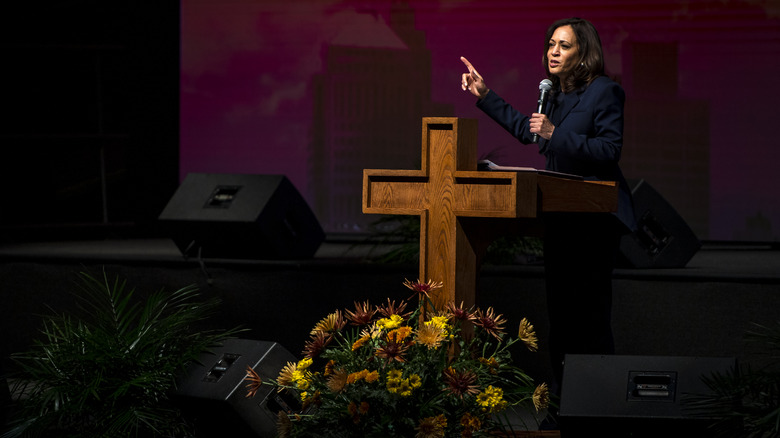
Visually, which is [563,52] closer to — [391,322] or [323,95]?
[391,322]

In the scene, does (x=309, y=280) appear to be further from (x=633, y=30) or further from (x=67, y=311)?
(x=633, y=30)

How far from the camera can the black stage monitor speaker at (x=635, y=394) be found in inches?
87.2

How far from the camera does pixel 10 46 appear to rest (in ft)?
19.9

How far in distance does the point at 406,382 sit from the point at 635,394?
1.80 feet

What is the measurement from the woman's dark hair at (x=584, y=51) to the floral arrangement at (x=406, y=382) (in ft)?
2.35

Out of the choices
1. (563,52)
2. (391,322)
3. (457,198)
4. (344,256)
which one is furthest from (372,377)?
(344,256)

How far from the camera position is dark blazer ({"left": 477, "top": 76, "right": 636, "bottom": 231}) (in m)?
2.47

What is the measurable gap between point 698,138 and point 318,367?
9.50ft

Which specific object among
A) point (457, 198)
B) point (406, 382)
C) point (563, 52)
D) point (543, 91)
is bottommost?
point (406, 382)

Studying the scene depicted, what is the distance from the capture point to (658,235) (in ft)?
14.2

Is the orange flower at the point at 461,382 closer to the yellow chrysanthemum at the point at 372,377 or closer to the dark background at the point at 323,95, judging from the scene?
the yellow chrysanthemum at the point at 372,377

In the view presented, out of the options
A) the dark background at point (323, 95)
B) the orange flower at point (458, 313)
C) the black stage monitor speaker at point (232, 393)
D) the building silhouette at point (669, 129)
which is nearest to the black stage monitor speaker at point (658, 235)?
the dark background at point (323, 95)

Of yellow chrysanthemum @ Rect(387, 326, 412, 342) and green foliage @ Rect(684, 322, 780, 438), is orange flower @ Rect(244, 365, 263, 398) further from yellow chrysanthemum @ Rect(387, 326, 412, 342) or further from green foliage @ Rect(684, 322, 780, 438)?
green foliage @ Rect(684, 322, 780, 438)

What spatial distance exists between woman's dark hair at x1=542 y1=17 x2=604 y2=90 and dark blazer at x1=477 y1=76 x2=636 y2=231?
0.10ft
